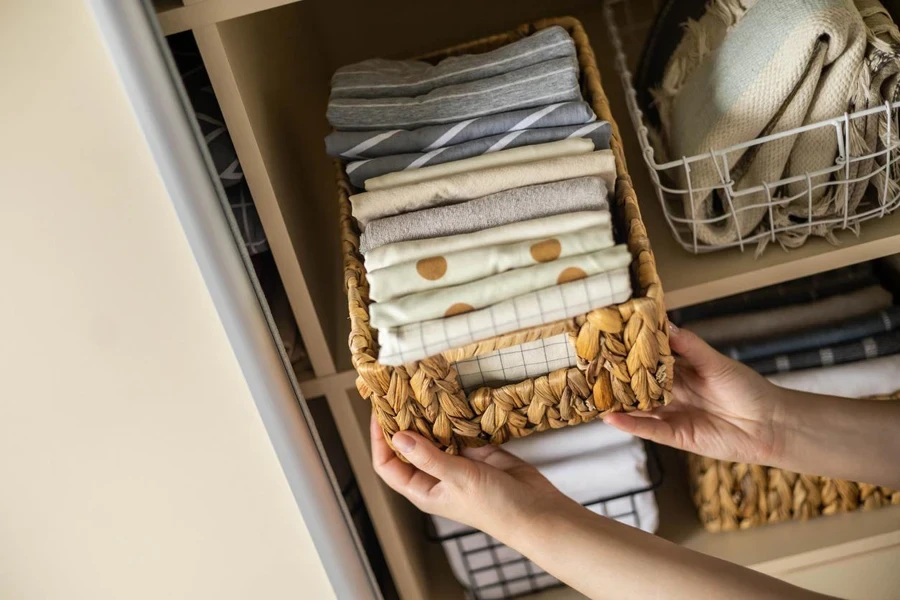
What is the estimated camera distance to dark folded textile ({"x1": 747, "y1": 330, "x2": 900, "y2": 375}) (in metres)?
0.81

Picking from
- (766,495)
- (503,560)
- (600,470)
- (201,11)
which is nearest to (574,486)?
(600,470)

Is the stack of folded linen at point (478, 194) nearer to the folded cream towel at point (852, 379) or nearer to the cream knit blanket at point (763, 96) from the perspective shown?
the cream knit blanket at point (763, 96)

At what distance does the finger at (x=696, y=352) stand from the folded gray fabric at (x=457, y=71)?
0.27 m

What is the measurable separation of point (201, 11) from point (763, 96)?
18.9 inches

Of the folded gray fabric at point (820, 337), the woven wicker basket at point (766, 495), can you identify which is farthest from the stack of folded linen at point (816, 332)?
the woven wicker basket at point (766, 495)

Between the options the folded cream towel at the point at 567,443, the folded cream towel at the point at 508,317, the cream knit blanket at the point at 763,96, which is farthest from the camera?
the folded cream towel at the point at 567,443

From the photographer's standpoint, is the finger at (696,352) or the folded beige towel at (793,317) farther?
the folded beige towel at (793,317)

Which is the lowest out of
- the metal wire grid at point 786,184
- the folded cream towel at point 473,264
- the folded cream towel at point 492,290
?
the metal wire grid at point 786,184

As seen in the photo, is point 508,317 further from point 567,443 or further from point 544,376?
point 567,443

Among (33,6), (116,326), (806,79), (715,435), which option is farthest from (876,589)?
(33,6)

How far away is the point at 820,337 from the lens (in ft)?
2.68

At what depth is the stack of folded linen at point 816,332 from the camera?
2.65ft

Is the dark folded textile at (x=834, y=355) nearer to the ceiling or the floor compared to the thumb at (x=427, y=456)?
nearer to the floor

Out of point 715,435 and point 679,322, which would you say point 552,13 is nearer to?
point 679,322
